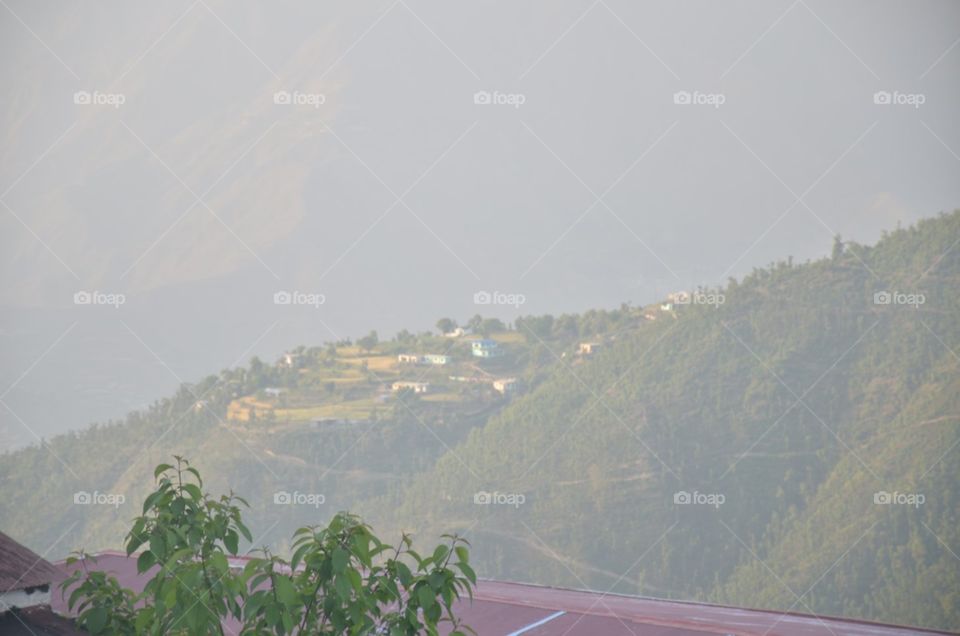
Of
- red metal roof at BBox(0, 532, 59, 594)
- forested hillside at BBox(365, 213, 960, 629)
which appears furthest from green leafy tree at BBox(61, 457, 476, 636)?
forested hillside at BBox(365, 213, 960, 629)

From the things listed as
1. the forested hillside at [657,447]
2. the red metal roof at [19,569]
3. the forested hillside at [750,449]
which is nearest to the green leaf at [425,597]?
the red metal roof at [19,569]

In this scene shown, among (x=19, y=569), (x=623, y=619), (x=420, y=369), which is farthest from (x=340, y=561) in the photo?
(x=420, y=369)

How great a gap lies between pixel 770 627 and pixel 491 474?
14.5 metres

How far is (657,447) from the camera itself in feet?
63.1

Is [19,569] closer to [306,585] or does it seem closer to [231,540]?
[231,540]

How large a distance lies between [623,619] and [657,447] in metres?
14.2

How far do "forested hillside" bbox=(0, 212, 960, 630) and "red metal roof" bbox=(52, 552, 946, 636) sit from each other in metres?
10.3

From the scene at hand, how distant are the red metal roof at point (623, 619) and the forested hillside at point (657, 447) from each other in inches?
405

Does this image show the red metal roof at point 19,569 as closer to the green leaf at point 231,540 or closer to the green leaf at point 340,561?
the green leaf at point 231,540

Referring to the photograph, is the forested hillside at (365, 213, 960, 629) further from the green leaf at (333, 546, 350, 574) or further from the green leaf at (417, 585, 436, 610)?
the green leaf at (333, 546, 350, 574)

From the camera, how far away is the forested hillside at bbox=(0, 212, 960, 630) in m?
16.2

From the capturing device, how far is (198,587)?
229 cm

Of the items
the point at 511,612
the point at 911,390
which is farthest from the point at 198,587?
the point at 911,390

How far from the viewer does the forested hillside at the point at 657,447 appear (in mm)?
16188
